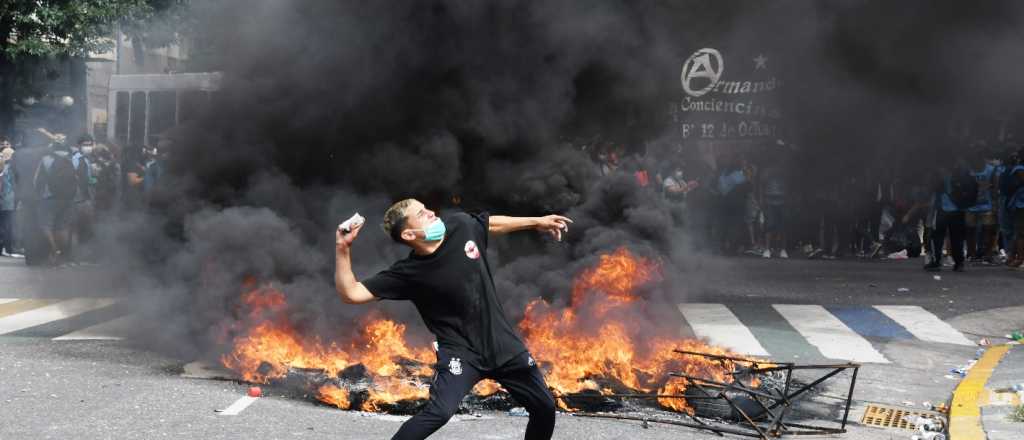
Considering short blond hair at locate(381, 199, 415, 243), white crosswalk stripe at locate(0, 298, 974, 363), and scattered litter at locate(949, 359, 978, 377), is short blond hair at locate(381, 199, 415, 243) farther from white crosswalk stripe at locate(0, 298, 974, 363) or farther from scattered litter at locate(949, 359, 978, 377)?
scattered litter at locate(949, 359, 978, 377)

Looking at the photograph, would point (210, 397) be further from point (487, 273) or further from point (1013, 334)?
point (1013, 334)

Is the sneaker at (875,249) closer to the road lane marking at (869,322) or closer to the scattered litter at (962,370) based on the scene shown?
the road lane marking at (869,322)

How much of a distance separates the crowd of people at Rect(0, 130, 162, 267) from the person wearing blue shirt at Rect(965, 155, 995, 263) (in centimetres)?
1129

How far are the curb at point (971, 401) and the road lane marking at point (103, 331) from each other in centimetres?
684

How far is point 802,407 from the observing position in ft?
25.9

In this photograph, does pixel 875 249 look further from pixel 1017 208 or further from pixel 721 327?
pixel 721 327

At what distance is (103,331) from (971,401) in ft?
24.0

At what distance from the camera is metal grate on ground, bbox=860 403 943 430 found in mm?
7609

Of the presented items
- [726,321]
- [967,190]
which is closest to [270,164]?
[726,321]

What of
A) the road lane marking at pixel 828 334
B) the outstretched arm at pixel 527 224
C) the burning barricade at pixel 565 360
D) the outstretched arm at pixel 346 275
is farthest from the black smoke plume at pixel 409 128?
the outstretched arm at pixel 346 275

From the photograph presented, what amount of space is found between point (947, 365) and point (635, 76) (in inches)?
142

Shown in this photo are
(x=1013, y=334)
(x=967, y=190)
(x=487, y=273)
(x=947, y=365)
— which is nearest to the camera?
(x=487, y=273)

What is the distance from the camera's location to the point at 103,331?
10773 millimetres

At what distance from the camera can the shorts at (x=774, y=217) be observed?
1816 centimetres
